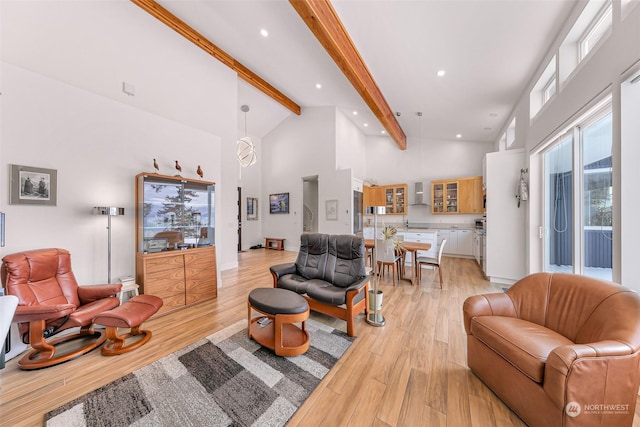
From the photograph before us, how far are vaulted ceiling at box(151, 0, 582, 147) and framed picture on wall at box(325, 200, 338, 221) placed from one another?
2755 millimetres

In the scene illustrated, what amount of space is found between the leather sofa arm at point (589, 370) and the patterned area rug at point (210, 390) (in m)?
1.44

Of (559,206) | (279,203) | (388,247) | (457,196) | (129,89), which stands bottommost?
(388,247)

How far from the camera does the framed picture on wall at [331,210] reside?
648 centimetres

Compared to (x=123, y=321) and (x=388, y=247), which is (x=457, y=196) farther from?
(x=123, y=321)

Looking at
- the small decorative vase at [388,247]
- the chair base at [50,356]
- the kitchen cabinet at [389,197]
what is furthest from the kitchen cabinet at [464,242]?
the chair base at [50,356]

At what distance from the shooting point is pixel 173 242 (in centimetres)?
323

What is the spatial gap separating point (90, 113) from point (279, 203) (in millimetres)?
5319

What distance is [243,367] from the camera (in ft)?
6.18

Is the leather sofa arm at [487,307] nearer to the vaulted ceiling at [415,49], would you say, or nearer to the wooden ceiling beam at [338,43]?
the vaulted ceiling at [415,49]

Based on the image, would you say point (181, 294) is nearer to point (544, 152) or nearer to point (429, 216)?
point (544, 152)

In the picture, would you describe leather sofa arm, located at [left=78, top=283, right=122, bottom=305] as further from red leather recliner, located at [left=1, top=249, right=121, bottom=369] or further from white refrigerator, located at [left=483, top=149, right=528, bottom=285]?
white refrigerator, located at [left=483, top=149, right=528, bottom=285]

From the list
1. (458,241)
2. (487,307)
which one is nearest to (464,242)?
(458,241)

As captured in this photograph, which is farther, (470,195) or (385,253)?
(470,195)

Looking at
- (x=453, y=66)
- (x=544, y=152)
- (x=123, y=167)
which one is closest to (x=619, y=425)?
(x=544, y=152)
